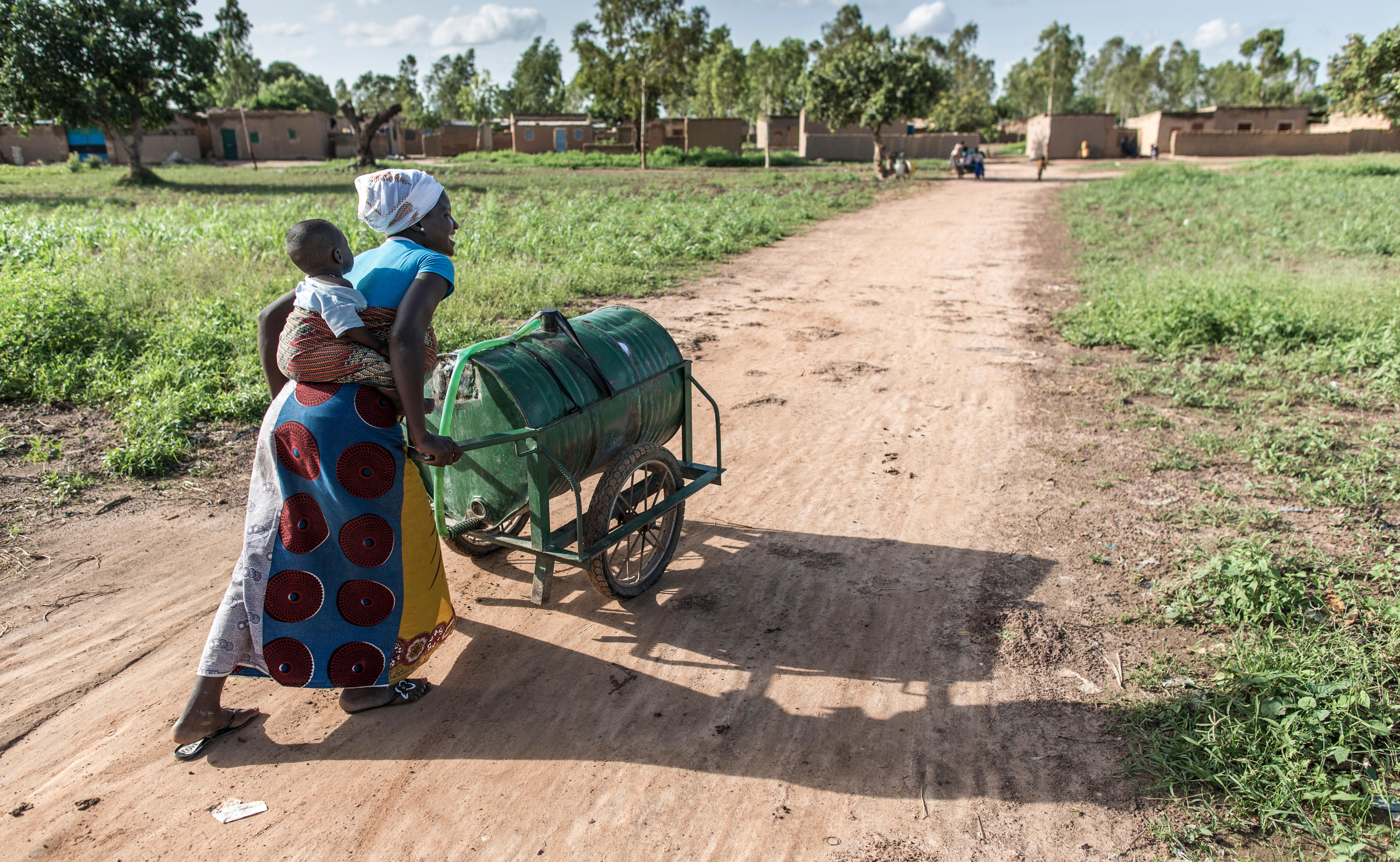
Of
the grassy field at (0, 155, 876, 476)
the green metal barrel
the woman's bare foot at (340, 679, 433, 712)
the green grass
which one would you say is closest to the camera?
the woman's bare foot at (340, 679, 433, 712)

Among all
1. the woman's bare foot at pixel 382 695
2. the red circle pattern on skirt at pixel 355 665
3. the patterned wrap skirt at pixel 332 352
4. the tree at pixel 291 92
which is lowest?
the woman's bare foot at pixel 382 695

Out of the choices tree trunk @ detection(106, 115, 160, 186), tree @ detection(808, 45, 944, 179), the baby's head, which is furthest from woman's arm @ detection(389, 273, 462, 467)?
tree trunk @ detection(106, 115, 160, 186)

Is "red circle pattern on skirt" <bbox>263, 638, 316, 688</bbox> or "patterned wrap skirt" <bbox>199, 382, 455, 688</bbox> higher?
"patterned wrap skirt" <bbox>199, 382, 455, 688</bbox>

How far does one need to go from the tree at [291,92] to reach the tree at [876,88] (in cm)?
3194

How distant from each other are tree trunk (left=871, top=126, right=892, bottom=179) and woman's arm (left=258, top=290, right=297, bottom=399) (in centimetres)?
2846

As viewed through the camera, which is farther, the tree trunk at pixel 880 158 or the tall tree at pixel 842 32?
the tall tree at pixel 842 32

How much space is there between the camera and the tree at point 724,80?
194ft

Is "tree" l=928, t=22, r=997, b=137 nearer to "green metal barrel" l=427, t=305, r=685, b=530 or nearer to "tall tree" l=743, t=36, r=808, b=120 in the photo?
"tall tree" l=743, t=36, r=808, b=120

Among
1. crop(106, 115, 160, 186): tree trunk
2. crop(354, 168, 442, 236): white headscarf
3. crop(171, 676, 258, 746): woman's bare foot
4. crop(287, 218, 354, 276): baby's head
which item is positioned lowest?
crop(171, 676, 258, 746): woman's bare foot

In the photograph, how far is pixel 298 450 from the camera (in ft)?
8.48

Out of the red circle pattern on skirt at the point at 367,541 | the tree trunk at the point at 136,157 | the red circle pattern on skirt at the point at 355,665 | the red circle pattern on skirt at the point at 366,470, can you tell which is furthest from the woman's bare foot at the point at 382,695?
the tree trunk at the point at 136,157

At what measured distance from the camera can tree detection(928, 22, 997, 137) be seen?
189 feet

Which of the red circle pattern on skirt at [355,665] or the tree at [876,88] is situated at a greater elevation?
the tree at [876,88]

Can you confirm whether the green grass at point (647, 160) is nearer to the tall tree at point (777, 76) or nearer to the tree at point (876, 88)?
the tree at point (876, 88)
